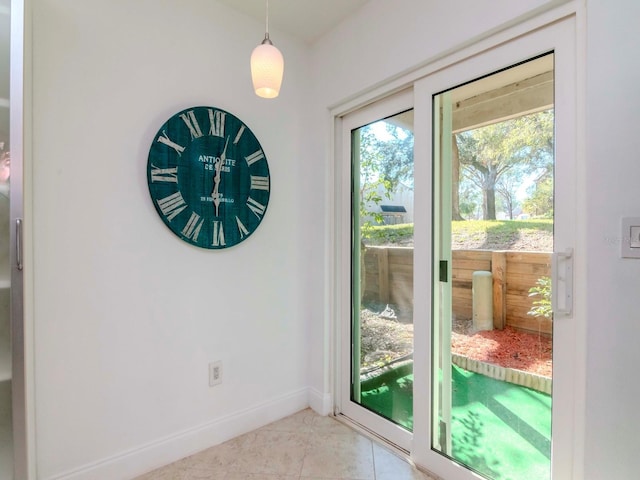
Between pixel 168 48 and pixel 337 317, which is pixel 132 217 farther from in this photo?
pixel 337 317

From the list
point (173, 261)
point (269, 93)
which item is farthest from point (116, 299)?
point (269, 93)

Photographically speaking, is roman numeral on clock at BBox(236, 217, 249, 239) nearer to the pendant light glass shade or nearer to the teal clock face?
the teal clock face

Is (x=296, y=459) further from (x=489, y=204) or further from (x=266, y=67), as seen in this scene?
(x=266, y=67)

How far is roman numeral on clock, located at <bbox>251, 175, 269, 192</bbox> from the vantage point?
207cm

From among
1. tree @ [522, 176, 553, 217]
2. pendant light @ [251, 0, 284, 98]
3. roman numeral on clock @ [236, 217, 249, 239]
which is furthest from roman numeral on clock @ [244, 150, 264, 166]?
tree @ [522, 176, 553, 217]

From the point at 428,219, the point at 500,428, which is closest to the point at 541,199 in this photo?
the point at 428,219

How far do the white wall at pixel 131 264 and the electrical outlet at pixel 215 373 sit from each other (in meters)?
0.04

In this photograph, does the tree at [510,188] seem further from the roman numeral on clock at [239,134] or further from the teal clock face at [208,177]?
the roman numeral on clock at [239,134]

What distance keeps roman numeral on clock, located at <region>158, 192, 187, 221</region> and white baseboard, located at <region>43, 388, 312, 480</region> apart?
119 cm

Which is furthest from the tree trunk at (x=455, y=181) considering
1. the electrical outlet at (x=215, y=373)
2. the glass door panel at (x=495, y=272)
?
the electrical outlet at (x=215, y=373)

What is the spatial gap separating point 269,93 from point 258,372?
1.68m

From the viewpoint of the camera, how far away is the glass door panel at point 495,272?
53.3 inches

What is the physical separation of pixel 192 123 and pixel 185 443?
1.75 metres

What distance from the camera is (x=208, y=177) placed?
1.88m
